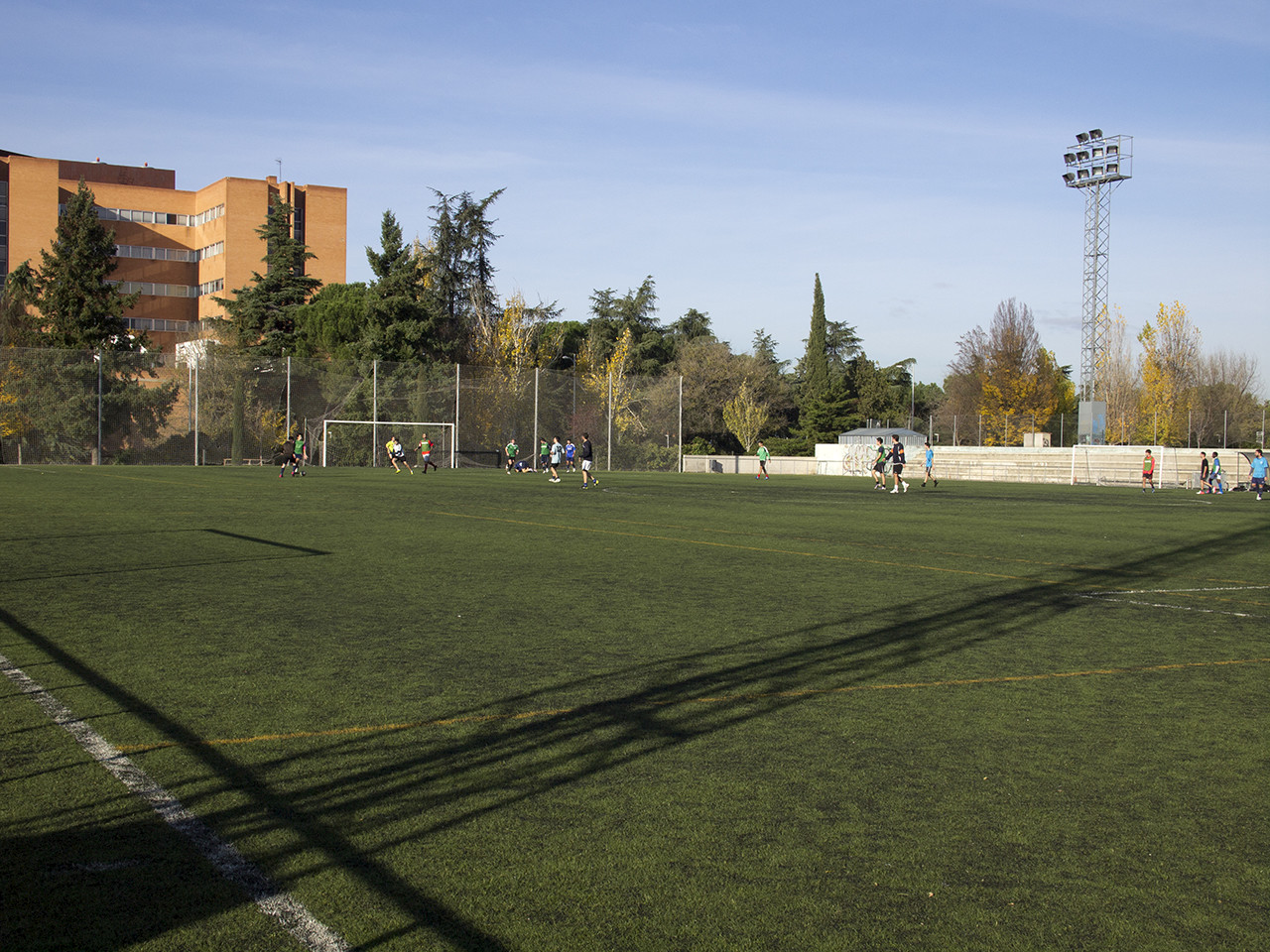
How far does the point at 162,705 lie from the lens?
5766 mm

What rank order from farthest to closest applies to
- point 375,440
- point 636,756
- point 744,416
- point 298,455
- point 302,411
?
point 744,416, point 375,440, point 302,411, point 298,455, point 636,756

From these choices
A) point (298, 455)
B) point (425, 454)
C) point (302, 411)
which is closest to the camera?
point (298, 455)

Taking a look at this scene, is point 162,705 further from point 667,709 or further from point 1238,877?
point 1238,877

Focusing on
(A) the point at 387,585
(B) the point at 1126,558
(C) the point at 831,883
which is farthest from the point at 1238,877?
(B) the point at 1126,558

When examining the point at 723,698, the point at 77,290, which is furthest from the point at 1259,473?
the point at 77,290

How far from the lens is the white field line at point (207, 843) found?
324cm

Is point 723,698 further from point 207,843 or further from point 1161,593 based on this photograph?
point 1161,593

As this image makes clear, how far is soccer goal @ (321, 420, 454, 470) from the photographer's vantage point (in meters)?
46.4

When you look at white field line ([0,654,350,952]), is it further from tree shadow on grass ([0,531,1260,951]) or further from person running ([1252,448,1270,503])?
person running ([1252,448,1270,503])

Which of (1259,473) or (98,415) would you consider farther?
(98,415)

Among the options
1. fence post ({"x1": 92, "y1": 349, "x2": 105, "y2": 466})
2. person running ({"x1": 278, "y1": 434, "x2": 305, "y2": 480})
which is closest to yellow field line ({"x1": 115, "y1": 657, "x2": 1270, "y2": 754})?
person running ({"x1": 278, "y1": 434, "x2": 305, "y2": 480})

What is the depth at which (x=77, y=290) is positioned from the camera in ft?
176

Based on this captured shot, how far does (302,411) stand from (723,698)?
42671 millimetres

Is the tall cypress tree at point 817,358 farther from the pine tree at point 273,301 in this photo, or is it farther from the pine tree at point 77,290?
the pine tree at point 77,290
